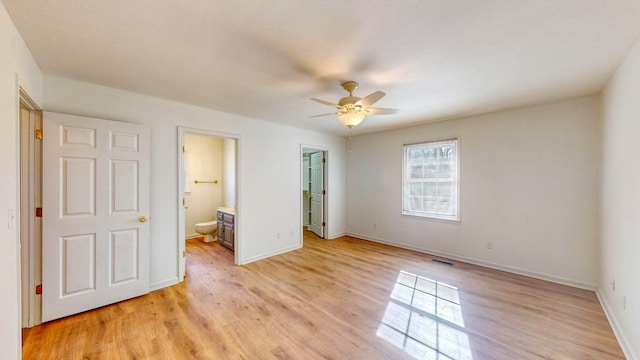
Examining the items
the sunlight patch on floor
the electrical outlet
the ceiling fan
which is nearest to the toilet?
the electrical outlet

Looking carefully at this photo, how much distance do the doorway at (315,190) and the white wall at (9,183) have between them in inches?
144

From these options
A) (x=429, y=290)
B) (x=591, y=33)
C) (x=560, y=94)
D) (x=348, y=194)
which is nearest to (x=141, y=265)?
(x=429, y=290)

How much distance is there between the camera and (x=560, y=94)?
9.58 feet

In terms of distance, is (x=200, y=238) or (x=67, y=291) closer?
(x=67, y=291)

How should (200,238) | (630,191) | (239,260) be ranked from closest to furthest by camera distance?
1. (630,191)
2. (239,260)
3. (200,238)

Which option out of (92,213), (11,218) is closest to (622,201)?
(11,218)

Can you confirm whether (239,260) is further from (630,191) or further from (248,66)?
(630,191)

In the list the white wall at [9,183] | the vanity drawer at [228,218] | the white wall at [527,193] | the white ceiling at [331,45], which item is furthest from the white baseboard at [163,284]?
the white wall at [527,193]

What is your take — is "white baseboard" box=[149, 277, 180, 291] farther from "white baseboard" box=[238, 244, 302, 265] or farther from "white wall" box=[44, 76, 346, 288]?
"white baseboard" box=[238, 244, 302, 265]

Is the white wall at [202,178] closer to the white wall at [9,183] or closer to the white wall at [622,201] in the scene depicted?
the white wall at [9,183]

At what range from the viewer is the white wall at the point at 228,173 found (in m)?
5.65

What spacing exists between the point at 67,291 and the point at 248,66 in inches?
110

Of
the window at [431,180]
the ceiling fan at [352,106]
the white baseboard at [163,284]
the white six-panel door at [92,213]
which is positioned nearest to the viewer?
the white six-panel door at [92,213]

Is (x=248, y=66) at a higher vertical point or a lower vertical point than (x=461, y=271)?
higher
